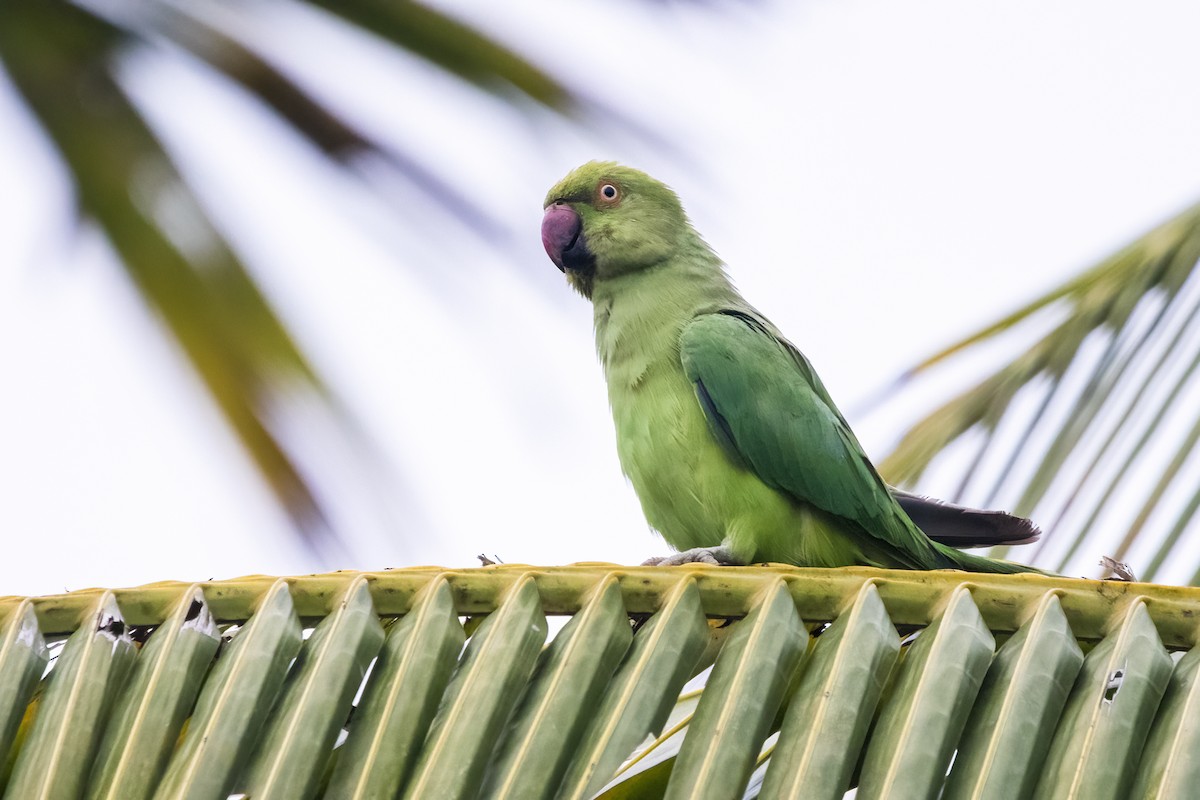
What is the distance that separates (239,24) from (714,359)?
1535 millimetres

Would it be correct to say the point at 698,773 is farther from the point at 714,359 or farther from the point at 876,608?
the point at 714,359

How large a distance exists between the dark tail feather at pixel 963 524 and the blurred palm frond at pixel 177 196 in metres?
1.47

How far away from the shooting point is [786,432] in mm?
3279

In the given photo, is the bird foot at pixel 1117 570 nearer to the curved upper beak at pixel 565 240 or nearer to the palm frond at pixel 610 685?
the palm frond at pixel 610 685

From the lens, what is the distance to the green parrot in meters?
3.14

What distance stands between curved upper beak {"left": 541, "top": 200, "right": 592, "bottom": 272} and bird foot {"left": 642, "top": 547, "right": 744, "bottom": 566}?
1.02 m

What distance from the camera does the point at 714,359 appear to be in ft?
10.9

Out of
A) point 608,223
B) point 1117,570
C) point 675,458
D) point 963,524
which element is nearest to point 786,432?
point 675,458

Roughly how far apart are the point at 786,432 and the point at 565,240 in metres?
1.01

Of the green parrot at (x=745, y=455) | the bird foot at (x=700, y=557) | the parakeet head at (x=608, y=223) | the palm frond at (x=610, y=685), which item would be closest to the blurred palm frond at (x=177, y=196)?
the palm frond at (x=610, y=685)

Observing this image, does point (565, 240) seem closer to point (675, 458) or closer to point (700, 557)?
point (675, 458)

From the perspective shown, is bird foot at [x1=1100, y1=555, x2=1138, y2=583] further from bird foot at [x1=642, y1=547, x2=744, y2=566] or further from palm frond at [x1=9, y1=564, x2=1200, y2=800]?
bird foot at [x1=642, y1=547, x2=744, y2=566]

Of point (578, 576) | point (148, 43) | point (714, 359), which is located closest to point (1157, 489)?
point (714, 359)

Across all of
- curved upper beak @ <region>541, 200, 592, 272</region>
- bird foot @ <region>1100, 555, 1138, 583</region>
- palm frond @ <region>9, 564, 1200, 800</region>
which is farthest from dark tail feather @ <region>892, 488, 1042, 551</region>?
curved upper beak @ <region>541, 200, 592, 272</region>
